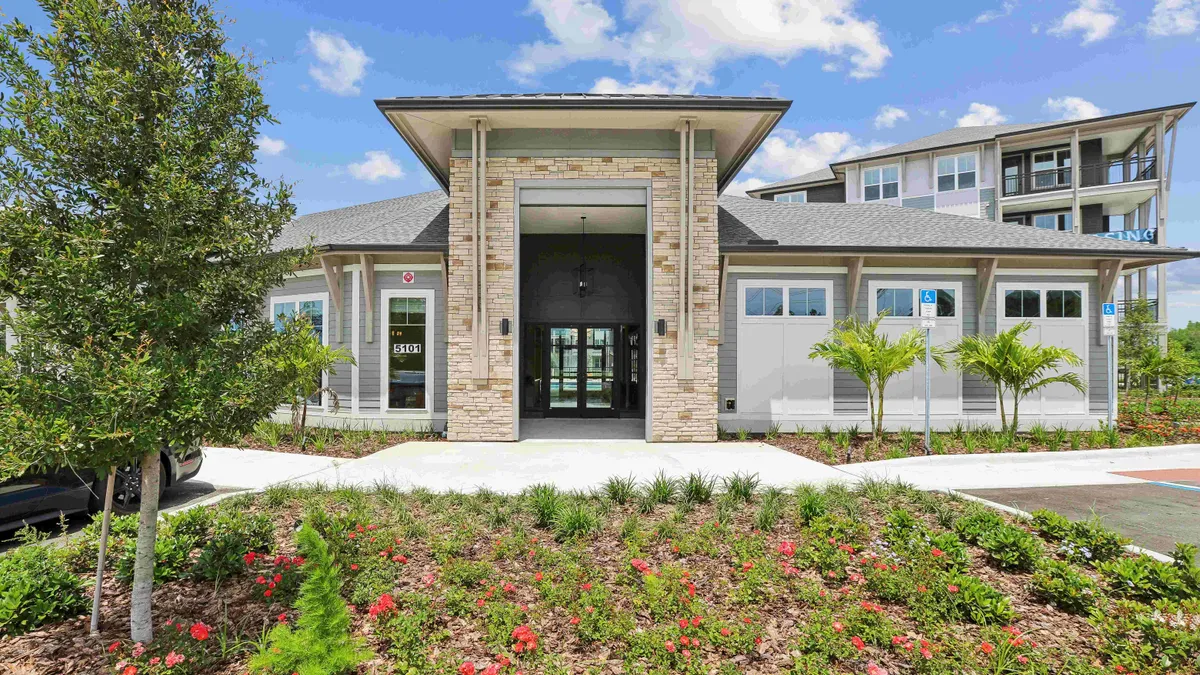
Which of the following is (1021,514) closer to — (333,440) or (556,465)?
(556,465)

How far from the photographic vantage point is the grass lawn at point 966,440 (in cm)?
955

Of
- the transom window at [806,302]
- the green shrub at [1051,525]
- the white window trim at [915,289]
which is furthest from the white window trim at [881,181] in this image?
the green shrub at [1051,525]

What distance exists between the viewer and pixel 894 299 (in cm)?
1189

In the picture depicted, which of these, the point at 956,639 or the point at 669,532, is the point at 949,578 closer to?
the point at 956,639

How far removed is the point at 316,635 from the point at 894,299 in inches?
489

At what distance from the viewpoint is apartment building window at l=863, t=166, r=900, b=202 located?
28.5 meters

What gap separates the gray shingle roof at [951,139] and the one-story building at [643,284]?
16.2 metres

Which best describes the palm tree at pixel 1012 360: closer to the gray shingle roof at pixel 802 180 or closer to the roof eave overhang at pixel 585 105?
the roof eave overhang at pixel 585 105

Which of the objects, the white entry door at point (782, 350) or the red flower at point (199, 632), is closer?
the red flower at point (199, 632)

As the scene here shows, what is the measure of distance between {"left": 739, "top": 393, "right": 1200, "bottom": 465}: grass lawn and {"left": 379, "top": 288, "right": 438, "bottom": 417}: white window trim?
6.46 metres

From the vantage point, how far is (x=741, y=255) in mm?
11641

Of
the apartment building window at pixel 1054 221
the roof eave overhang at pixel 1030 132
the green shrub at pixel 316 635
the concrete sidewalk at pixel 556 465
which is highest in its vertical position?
the roof eave overhang at pixel 1030 132

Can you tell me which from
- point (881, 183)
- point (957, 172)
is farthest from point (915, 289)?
point (881, 183)

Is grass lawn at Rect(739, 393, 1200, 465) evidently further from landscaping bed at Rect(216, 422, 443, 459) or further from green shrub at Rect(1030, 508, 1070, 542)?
landscaping bed at Rect(216, 422, 443, 459)
